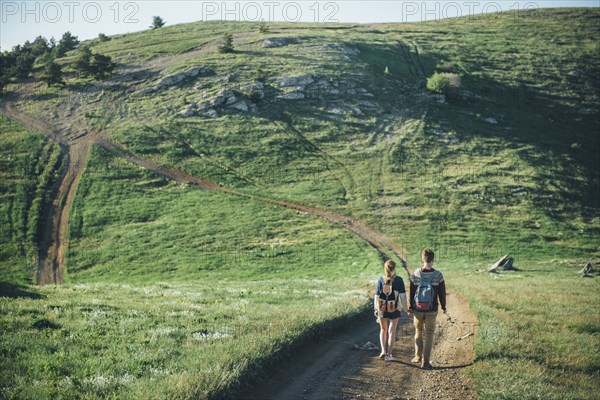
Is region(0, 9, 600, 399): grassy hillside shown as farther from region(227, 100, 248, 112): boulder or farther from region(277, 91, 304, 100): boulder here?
region(277, 91, 304, 100): boulder

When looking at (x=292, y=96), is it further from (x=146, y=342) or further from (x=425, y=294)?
(x=146, y=342)

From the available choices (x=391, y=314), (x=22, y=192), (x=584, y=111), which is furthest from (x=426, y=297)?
(x=584, y=111)

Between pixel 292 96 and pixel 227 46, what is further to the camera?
pixel 227 46

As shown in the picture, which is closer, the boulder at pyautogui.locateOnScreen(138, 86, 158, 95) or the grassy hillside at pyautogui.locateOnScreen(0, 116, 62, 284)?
the grassy hillside at pyautogui.locateOnScreen(0, 116, 62, 284)

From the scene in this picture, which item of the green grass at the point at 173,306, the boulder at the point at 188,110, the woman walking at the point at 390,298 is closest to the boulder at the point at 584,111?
the green grass at the point at 173,306

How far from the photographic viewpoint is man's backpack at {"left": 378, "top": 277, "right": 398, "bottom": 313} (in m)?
12.8

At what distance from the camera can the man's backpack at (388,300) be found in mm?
12773

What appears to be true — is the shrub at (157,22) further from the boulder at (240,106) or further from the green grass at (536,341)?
the green grass at (536,341)

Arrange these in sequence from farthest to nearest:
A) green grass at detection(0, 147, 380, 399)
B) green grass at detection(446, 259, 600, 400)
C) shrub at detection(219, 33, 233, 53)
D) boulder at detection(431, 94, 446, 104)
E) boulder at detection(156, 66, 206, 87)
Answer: shrub at detection(219, 33, 233, 53)
boulder at detection(431, 94, 446, 104)
boulder at detection(156, 66, 206, 87)
green grass at detection(446, 259, 600, 400)
green grass at detection(0, 147, 380, 399)

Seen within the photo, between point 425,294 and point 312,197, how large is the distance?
43.6 metres

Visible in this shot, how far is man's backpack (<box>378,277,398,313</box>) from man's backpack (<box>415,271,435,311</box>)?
0.77 meters

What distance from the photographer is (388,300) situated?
12797 millimetres

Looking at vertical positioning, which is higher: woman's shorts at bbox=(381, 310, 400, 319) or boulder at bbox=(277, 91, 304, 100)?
boulder at bbox=(277, 91, 304, 100)

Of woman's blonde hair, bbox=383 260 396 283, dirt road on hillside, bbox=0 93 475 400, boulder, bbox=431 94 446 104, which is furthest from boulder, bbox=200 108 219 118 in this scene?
woman's blonde hair, bbox=383 260 396 283
